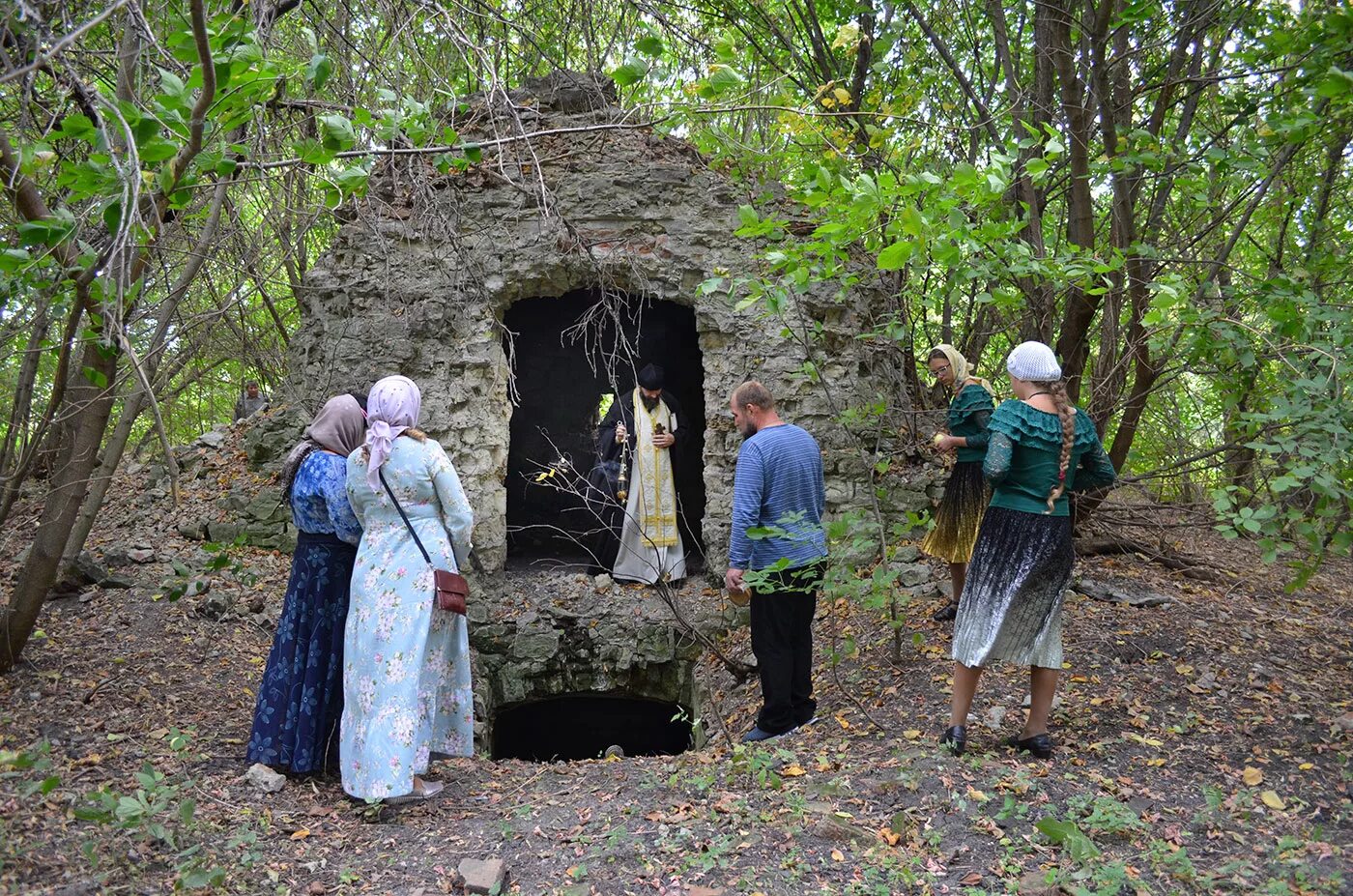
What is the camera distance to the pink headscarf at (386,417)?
147 inches

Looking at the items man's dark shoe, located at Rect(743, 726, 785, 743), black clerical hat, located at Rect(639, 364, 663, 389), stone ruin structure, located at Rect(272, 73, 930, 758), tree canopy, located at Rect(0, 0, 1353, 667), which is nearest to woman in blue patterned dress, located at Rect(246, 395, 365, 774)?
tree canopy, located at Rect(0, 0, 1353, 667)

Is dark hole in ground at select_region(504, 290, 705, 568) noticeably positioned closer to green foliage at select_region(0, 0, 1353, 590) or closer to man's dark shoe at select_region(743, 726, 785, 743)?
green foliage at select_region(0, 0, 1353, 590)

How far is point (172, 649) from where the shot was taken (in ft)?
17.2

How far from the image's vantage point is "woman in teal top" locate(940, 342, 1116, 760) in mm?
3637

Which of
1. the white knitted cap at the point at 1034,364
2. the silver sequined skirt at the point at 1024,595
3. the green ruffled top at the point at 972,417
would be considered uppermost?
the white knitted cap at the point at 1034,364

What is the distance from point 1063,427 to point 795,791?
5.97 feet

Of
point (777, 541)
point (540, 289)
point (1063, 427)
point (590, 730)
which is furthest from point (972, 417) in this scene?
point (590, 730)

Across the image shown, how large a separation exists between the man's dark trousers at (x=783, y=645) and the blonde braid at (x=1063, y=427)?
1218 millimetres

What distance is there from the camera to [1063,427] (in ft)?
12.0

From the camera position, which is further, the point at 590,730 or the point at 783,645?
the point at 590,730

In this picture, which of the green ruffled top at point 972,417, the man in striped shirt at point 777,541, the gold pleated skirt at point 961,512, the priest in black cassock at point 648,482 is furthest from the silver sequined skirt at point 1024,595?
the priest in black cassock at point 648,482

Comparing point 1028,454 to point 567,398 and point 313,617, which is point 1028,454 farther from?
point 567,398

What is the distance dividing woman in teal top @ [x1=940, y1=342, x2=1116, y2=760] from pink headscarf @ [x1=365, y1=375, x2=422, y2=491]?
2.41m

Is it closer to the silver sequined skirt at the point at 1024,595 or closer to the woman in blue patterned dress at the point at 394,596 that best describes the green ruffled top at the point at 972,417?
the silver sequined skirt at the point at 1024,595
